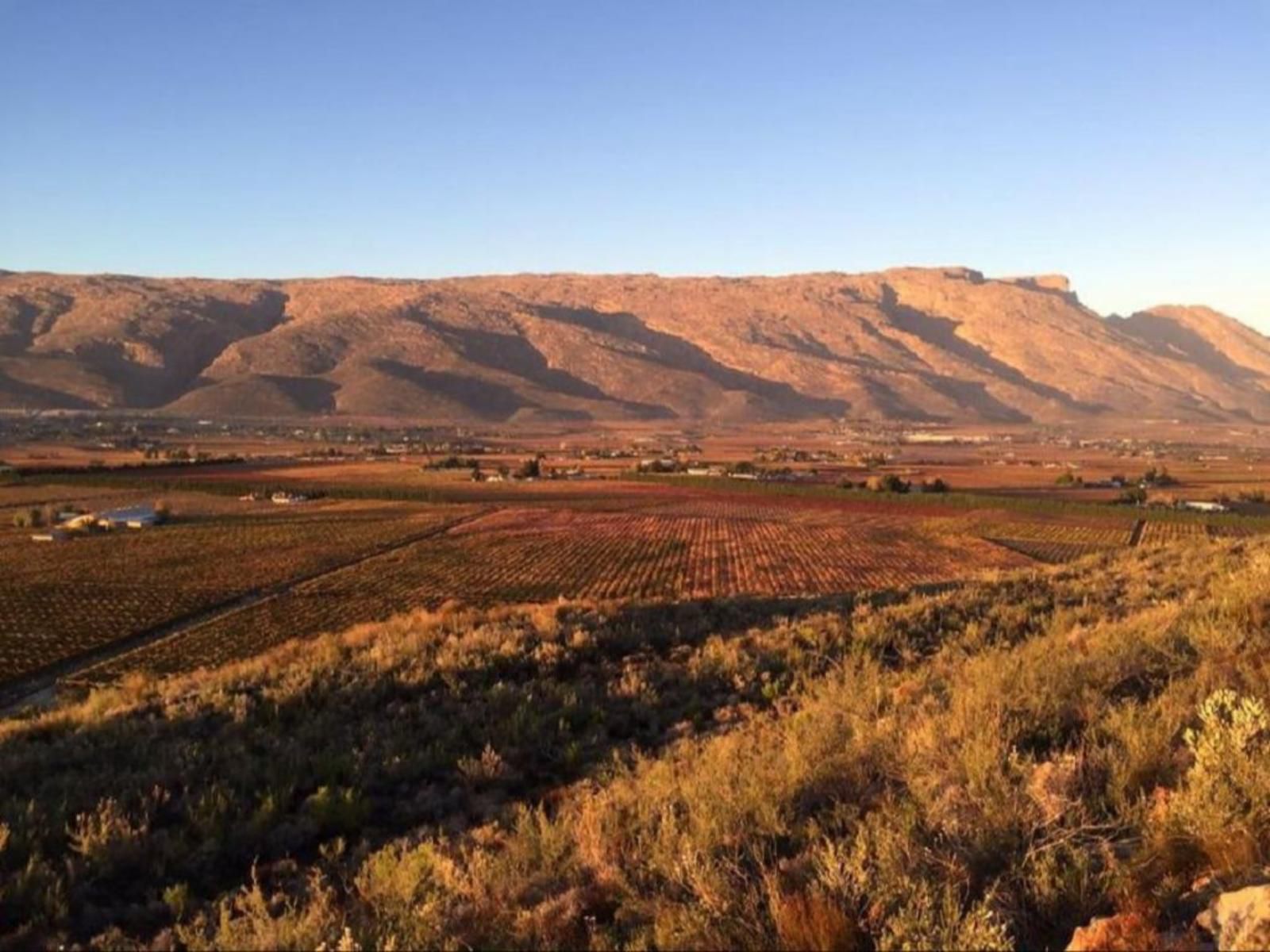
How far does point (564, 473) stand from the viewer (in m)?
125

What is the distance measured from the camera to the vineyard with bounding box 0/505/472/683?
36688 mm

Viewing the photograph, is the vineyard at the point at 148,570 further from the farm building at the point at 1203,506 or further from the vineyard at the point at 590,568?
the farm building at the point at 1203,506

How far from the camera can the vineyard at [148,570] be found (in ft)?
120

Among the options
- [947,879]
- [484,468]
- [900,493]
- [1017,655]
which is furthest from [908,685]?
[484,468]

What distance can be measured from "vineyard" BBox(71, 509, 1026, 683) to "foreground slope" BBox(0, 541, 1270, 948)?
18.1 metres

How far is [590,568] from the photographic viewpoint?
55.5 m

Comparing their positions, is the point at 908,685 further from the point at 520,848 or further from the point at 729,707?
the point at 520,848

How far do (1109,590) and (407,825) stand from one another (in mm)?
16448

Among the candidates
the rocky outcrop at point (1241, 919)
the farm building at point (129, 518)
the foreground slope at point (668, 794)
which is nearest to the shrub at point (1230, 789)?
the foreground slope at point (668, 794)

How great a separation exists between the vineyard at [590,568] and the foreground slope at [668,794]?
59.3ft

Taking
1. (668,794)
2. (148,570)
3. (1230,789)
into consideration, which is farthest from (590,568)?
(1230,789)

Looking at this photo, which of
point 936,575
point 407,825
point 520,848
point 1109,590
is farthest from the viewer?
point 936,575

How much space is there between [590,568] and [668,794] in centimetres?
4795

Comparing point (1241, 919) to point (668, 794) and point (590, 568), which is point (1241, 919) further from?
point (590, 568)
